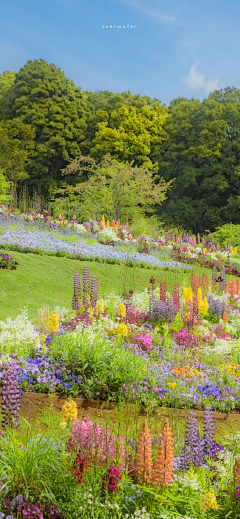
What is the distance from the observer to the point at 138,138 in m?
26.0

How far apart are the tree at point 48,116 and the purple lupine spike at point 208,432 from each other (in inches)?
963

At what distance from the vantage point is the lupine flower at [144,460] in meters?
2.27

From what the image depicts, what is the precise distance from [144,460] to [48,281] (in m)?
6.50

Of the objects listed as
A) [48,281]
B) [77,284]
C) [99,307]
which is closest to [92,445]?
[99,307]

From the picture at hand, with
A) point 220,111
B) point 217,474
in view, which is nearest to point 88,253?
point 217,474

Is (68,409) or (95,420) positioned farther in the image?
(95,420)

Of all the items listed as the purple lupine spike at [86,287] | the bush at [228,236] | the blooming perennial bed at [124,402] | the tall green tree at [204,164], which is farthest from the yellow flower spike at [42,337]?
the tall green tree at [204,164]

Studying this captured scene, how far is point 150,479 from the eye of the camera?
7.75ft

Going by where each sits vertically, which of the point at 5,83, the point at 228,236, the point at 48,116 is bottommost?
the point at 228,236

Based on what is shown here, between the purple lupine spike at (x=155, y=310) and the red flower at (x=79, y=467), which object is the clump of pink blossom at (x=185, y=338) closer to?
the purple lupine spike at (x=155, y=310)

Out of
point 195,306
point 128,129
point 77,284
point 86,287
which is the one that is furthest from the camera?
point 128,129

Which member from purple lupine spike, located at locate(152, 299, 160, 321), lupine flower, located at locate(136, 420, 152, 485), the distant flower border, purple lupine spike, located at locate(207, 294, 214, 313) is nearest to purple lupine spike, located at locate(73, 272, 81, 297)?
purple lupine spike, located at locate(152, 299, 160, 321)

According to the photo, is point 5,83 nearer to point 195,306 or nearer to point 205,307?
point 205,307

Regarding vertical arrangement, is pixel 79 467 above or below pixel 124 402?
above
